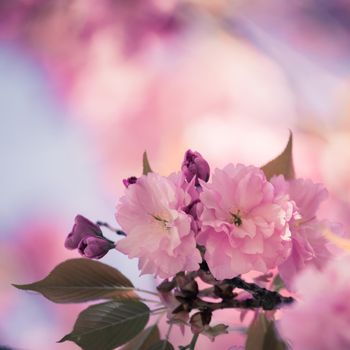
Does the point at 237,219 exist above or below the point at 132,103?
below

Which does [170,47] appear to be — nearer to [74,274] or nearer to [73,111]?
[73,111]

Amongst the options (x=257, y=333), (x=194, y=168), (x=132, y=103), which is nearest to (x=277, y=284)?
(x=257, y=333)

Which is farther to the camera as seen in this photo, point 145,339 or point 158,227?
point 145,339

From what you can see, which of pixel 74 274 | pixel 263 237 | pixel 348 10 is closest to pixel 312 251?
pixel 263 237

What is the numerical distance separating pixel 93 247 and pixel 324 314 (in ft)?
0.66

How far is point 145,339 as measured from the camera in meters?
0.68

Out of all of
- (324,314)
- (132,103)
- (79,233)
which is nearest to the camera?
(324,314)

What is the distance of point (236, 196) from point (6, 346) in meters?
0.44

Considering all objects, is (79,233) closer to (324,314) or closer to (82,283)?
(82,283)

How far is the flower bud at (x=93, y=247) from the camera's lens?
0.58 metres

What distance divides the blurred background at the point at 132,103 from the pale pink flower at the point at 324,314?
32 centimetres

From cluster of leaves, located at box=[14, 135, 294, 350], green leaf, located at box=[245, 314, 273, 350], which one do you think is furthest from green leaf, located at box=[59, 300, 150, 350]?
green leaf, located at box=[245, 314, 273, 350]

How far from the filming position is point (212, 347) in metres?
0.80

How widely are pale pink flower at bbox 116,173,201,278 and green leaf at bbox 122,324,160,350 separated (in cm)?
14
